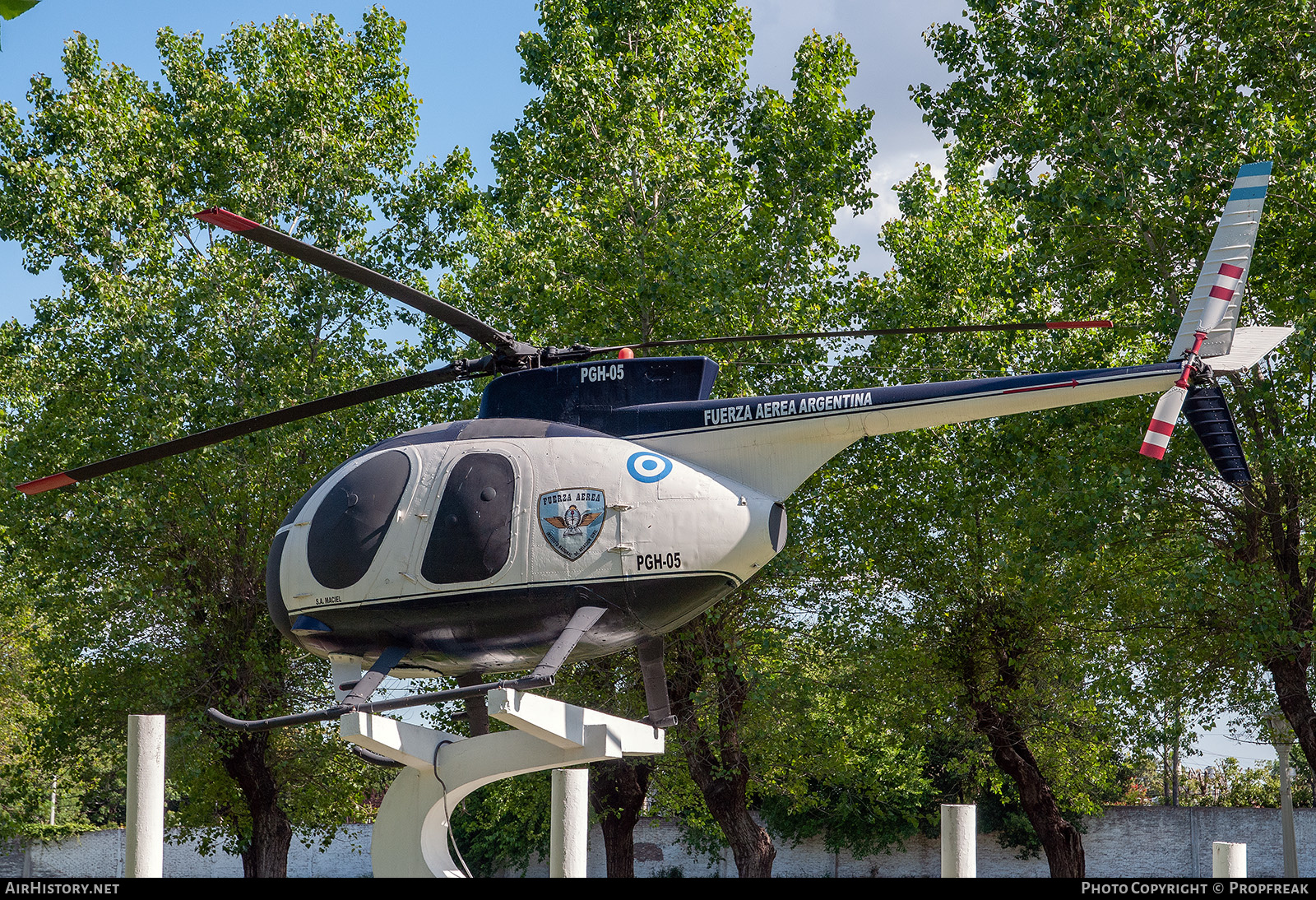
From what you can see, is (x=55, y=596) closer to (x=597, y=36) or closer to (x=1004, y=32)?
(x=597, y=36)

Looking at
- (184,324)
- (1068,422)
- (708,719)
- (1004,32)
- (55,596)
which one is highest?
(1004,32)

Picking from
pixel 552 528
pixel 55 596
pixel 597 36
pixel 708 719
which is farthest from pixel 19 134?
pixel 552 528

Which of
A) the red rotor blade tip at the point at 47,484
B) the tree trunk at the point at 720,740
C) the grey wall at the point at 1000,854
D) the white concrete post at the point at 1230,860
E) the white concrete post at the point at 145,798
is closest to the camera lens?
the white concrete post at the point at 145,798

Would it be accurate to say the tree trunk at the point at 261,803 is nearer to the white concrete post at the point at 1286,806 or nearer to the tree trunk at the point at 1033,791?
the tree trunk at the point at 1033,791

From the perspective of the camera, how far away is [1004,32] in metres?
17.6

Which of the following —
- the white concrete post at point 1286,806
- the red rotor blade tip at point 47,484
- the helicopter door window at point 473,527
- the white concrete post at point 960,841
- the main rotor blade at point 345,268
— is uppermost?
the main rotor blade at point 345,268

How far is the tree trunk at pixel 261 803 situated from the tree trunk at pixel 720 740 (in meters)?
7.50

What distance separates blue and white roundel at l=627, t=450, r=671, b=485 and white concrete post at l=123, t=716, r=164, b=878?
3657mm

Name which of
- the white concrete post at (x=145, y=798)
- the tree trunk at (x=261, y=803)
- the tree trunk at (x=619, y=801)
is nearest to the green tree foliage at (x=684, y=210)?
the tree trunk at (x=619, y=801)

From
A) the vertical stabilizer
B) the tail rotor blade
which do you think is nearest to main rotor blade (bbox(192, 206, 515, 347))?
the tail rotor blade

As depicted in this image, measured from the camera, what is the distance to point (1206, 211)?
1546 cm

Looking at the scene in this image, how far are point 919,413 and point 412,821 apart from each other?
4.66 metres

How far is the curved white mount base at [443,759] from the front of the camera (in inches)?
305

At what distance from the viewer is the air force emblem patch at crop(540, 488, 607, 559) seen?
809 cm
